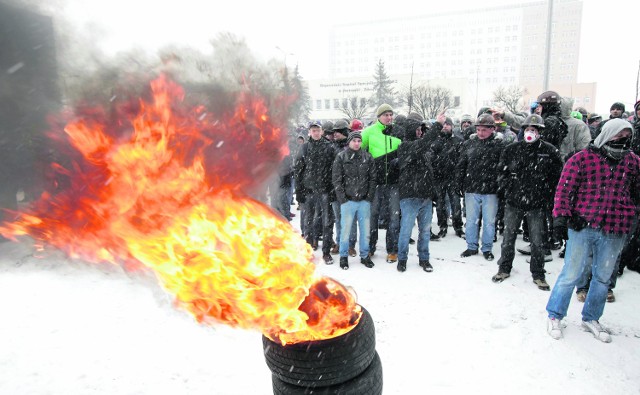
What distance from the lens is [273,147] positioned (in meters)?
10.1

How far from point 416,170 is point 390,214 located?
1078 mm

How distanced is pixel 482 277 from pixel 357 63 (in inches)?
5716

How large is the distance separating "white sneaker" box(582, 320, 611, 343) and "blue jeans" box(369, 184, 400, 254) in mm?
3180

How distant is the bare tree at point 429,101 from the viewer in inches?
1895

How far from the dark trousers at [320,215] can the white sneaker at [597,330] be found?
397cm

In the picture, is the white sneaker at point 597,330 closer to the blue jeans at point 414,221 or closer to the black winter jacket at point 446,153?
the blue jeans at point 414,221

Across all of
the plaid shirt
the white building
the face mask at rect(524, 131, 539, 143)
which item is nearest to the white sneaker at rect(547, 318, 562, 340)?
the plaid shirt

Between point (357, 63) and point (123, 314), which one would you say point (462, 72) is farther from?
point (123, 314)

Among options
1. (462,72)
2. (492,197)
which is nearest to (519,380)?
(492,197)

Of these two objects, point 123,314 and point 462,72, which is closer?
point 123,314

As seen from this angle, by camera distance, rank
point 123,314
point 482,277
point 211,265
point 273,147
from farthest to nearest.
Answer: point 273,147, point 482,277, point 123,314, point 211,265

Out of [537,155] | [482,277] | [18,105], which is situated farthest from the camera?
[482,277]

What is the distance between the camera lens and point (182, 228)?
3.20m

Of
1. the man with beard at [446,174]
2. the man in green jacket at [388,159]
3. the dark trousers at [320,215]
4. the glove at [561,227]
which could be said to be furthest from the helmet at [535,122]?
the dark trousers at [320,215]
